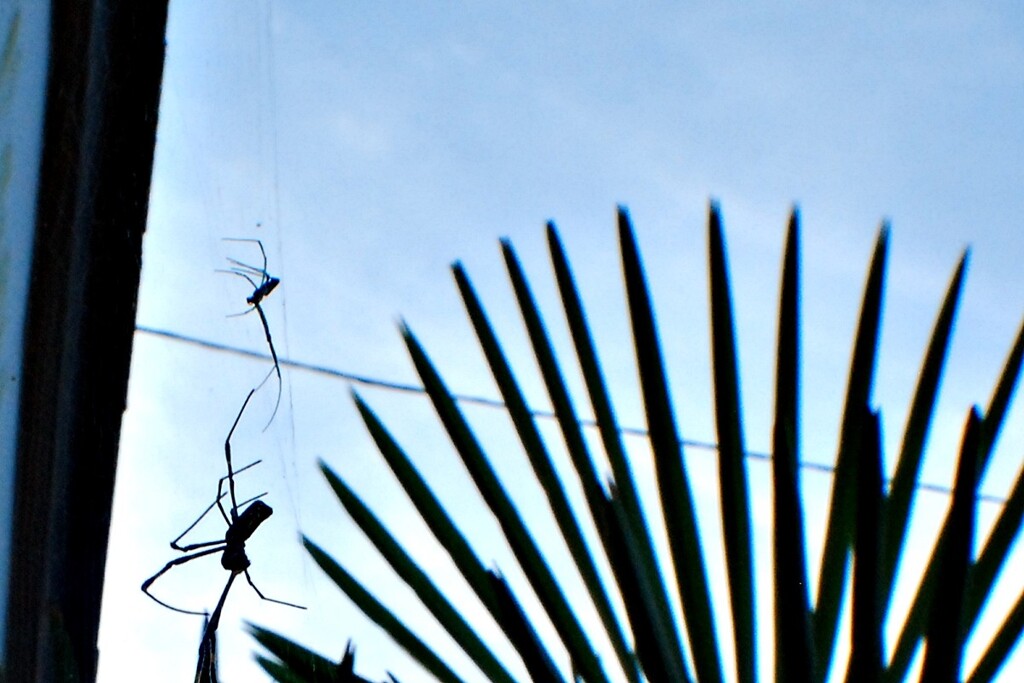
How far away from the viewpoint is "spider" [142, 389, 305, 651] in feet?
2.83

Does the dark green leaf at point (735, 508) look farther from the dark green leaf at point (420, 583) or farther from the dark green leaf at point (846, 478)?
the dark green leaf at point (420, 583)

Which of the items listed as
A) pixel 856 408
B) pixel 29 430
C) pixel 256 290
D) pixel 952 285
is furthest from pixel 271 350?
pixel 952 285

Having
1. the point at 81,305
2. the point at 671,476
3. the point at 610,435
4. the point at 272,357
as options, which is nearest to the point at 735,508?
the point at 671,476

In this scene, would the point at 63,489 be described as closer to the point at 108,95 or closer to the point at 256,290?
the point at 256,290

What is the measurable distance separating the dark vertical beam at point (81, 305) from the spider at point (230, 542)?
103 mm

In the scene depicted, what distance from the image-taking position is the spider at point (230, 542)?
862mm

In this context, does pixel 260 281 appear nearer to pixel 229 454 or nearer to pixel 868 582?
pixel 229 454

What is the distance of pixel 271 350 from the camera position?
0.95m

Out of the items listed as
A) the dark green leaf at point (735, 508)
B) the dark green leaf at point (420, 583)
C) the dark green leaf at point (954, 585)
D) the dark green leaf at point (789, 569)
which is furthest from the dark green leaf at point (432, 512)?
the dark green leaf at point (954, 585)

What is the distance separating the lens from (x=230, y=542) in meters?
0.88

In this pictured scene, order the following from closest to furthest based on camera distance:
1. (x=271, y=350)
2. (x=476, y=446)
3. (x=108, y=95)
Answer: (x=271, y=350), (x=108, y=95), (x=476, y=446)

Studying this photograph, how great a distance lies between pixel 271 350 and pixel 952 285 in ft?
2.32

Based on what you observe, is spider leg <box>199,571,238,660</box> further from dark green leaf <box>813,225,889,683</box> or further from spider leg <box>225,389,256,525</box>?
dark green leaf <box>813,225,889,683</box>

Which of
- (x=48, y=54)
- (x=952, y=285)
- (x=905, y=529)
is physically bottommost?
(x=905, y=529)
